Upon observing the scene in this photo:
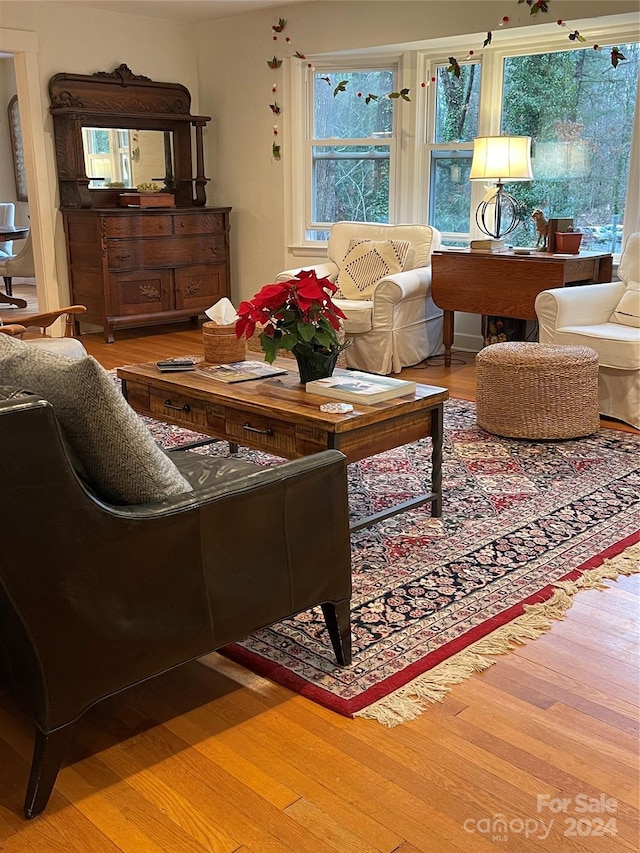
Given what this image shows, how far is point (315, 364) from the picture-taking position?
9.68ft

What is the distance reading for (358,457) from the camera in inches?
106

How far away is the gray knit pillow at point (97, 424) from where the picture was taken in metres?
1.60

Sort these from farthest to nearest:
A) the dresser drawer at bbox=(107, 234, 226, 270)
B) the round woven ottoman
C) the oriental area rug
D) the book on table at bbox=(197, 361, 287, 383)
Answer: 1. the dresser drawer at bbox=(107, 234, 226, 270)
2. the round woven ottoman
3. the book on table at bbox=(197, 361, 287, 383)
4. the oriental area rug

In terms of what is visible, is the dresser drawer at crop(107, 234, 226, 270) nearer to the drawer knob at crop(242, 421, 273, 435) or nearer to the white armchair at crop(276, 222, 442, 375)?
the white armchair at crop(276, 222, 442, 375)

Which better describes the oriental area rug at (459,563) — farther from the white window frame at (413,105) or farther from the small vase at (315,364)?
the white window frame at (413,105)

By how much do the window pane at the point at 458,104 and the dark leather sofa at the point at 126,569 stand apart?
454 cm

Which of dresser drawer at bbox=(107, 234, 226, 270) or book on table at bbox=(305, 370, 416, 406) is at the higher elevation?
dresser drawer at bbox=(107, 234, 226, 270)

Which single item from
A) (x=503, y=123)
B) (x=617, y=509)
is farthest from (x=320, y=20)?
(x=617, y=509)

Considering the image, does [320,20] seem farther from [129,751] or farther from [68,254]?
[129,751]

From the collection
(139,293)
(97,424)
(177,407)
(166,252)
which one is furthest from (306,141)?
(97,424)

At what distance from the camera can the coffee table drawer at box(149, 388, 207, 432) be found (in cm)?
301

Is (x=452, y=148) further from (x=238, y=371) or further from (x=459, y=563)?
(x=459, y=563)

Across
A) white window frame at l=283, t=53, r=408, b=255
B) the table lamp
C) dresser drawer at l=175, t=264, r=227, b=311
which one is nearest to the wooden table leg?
the table lamp

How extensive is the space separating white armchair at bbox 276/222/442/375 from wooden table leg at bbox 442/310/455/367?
0.46 feet
